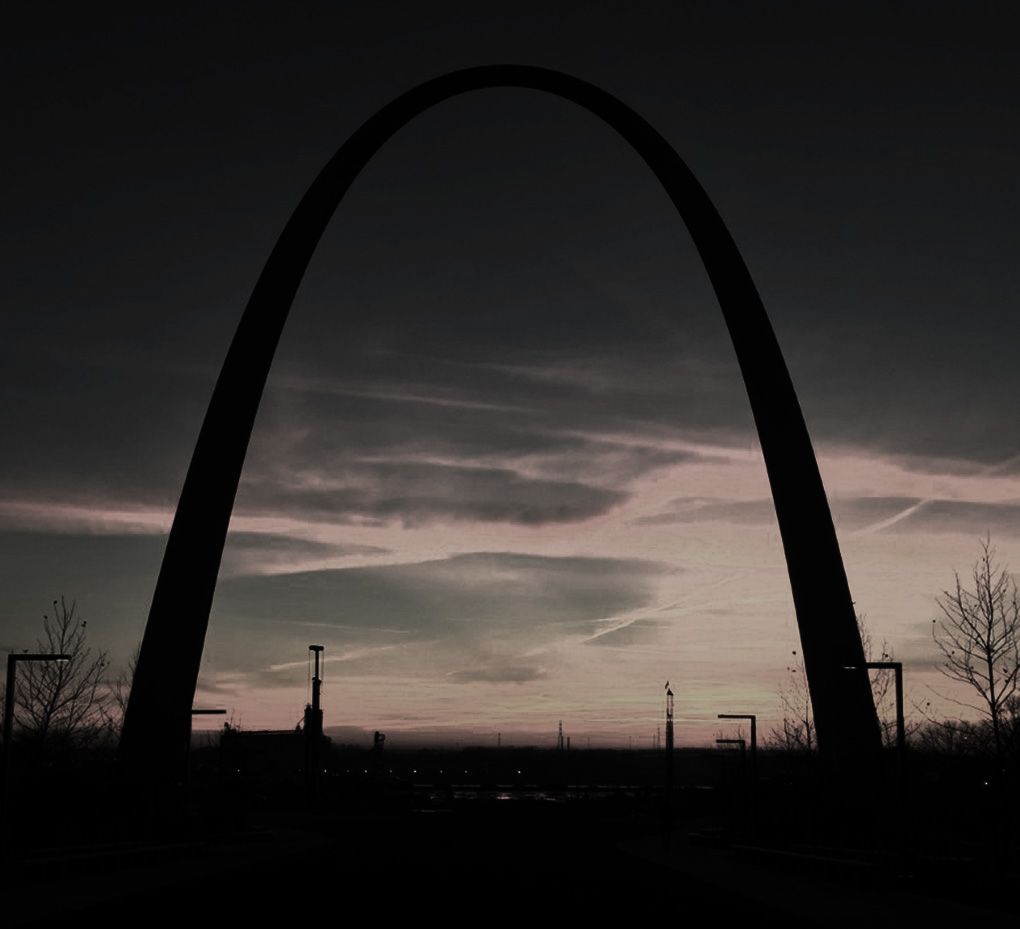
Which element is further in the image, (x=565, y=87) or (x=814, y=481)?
(x=565, y=87)

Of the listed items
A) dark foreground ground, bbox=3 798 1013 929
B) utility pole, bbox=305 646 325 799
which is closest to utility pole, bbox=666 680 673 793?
utility pole, bbox=305 646 325 799

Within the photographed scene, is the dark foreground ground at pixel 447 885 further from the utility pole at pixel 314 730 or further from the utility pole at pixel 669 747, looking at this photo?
the utility pole at pixel 669 747

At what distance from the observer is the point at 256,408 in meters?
45.6

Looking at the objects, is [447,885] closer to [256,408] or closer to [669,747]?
[256,408]

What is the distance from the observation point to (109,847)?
3172cm

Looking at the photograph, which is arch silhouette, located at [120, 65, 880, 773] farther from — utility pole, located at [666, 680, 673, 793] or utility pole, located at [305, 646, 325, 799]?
utility pole, located at [666, 680, 673, 793]

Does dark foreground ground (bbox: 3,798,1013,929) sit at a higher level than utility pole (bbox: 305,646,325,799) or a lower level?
lower

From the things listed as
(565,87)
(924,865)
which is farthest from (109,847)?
(565,87)

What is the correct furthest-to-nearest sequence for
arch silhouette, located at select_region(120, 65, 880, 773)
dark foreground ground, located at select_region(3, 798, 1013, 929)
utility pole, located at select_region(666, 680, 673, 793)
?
utility pole, located at select_region(666, 680, 673, 793), arch silhouette, located at select_region(120, 65, 880, 773), dark foreground ground, located at select_region(3, 798, 1013, 929)

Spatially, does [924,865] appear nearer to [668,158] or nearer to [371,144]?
[668,158]

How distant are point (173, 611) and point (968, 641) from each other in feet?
84.3

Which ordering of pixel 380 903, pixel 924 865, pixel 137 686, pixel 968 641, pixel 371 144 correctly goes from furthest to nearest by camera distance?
pixel 371 144, pixel 137 686, pixel 968 641, pixel 924 865, pixel 380 903

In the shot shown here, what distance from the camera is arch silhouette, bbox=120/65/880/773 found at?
138ft

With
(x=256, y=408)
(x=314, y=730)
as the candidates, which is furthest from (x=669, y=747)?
(x=256, y=408)
